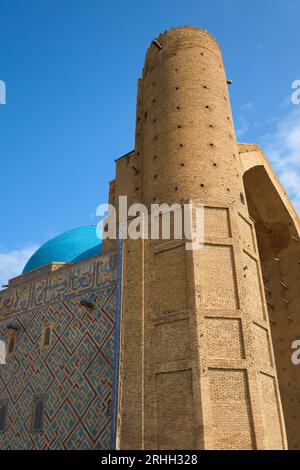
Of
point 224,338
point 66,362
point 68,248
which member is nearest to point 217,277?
point 224,338

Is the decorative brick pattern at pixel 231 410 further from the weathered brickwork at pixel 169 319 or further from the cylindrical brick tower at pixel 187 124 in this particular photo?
the cylindrical brick tower at pixel 187 124

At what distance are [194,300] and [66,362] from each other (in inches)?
129

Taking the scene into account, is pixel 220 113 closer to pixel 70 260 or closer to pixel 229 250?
pixel 229 250

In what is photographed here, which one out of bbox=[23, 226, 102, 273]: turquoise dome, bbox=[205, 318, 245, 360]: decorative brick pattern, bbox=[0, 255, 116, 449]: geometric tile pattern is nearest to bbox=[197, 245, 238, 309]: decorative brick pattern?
bbox=[205, 318, 245, 360]: decorative brick pattern

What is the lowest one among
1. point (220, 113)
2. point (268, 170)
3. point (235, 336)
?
point (235, 336)

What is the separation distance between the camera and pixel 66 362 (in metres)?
9.09

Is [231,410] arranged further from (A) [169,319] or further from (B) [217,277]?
(B) [217,277]

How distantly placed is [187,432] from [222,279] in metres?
2.61

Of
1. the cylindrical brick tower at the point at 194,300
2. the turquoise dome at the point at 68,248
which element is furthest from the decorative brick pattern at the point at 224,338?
the turquoise dome at the point at 68,248

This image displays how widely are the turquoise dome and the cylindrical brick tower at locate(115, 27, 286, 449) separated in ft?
11.3

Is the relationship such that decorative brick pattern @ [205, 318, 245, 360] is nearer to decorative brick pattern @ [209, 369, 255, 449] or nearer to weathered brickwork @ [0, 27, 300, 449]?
weathered brickwork @ [0, 27, 300, 449]

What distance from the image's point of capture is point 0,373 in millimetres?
10391

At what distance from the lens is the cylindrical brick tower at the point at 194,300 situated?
683 cm

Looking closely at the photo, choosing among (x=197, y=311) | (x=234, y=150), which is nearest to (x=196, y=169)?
(x=234, y=150)
